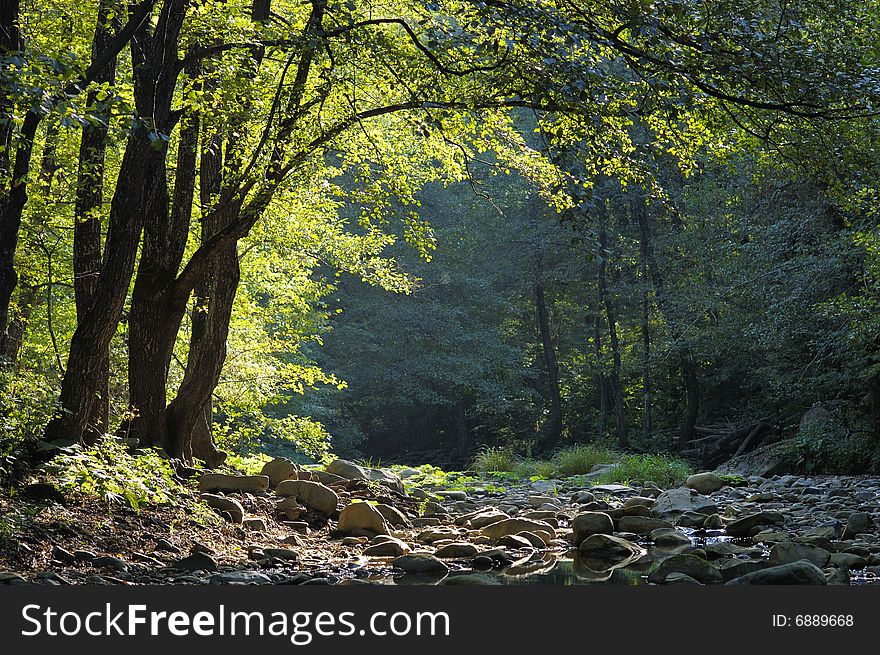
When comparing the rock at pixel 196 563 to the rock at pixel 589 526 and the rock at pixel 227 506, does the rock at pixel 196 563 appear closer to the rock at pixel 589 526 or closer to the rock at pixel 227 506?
the rock at pixel 227 506

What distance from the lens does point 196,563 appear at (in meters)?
6.14

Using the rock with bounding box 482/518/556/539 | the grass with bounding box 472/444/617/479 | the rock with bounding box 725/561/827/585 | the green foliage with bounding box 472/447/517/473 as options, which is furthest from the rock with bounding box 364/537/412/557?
the green foliage with bounding box 472/447/517/473

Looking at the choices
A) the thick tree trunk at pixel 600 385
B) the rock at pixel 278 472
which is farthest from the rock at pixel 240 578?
the thick tree trunk at pixel 600 385

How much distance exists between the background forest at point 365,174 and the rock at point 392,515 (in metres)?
2.04

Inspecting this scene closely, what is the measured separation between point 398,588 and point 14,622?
2.25 m

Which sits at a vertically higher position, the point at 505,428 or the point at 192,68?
the point at 192,68

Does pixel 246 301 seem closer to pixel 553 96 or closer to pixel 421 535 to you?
pixel 421 535

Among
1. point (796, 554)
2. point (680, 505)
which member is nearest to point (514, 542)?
point (796, 554)

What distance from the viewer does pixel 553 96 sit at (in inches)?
248

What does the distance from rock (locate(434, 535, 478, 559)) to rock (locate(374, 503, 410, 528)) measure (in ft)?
5.51

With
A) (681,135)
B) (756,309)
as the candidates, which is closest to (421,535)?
(681,135)

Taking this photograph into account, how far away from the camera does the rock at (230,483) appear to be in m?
8.95

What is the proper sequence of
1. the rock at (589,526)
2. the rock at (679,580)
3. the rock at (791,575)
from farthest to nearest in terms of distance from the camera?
the rock at (589,526), the rock at (679,580), the rock at (791,575)

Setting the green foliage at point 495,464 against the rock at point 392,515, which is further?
the green foliage at point 495,464
